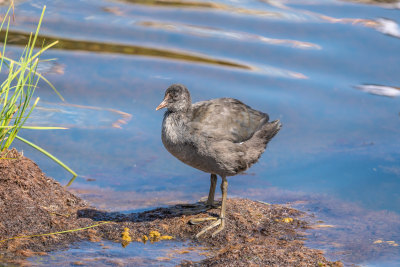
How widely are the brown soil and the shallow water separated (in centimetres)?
44

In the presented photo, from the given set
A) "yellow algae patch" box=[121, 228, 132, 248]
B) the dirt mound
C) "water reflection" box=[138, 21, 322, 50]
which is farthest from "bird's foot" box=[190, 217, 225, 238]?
"water reflection" box=[138, 21, 322, 50]

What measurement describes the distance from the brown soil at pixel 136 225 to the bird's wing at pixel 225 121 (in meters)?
0.68

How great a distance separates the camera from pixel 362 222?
20.0 ft

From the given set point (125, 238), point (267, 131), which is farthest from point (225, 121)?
point (125, 238)

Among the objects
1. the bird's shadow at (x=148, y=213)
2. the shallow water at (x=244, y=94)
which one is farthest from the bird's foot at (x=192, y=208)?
the shallow water at (x=244, y=94)

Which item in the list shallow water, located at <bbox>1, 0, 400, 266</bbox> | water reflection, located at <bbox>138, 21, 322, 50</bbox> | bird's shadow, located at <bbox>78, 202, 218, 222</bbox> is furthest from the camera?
water reflection, located at <bbox>138, 21, 322, 50</bbox>

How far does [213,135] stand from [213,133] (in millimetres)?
19

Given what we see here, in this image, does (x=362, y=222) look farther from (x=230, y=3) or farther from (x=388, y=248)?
(x=230, y=3)

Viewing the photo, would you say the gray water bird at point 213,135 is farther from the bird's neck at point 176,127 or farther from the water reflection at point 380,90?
the water reflection at point 380,90

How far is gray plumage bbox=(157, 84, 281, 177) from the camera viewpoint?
18.0 ft

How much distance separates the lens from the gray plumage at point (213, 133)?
548cm

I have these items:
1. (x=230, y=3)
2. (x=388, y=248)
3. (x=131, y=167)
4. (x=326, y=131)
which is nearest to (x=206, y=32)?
(x=230, y=3)

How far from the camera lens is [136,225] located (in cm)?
519

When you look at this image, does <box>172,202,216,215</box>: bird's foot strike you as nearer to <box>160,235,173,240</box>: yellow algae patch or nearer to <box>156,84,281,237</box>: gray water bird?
<box>156,84,281,237</box>: gray water bird
